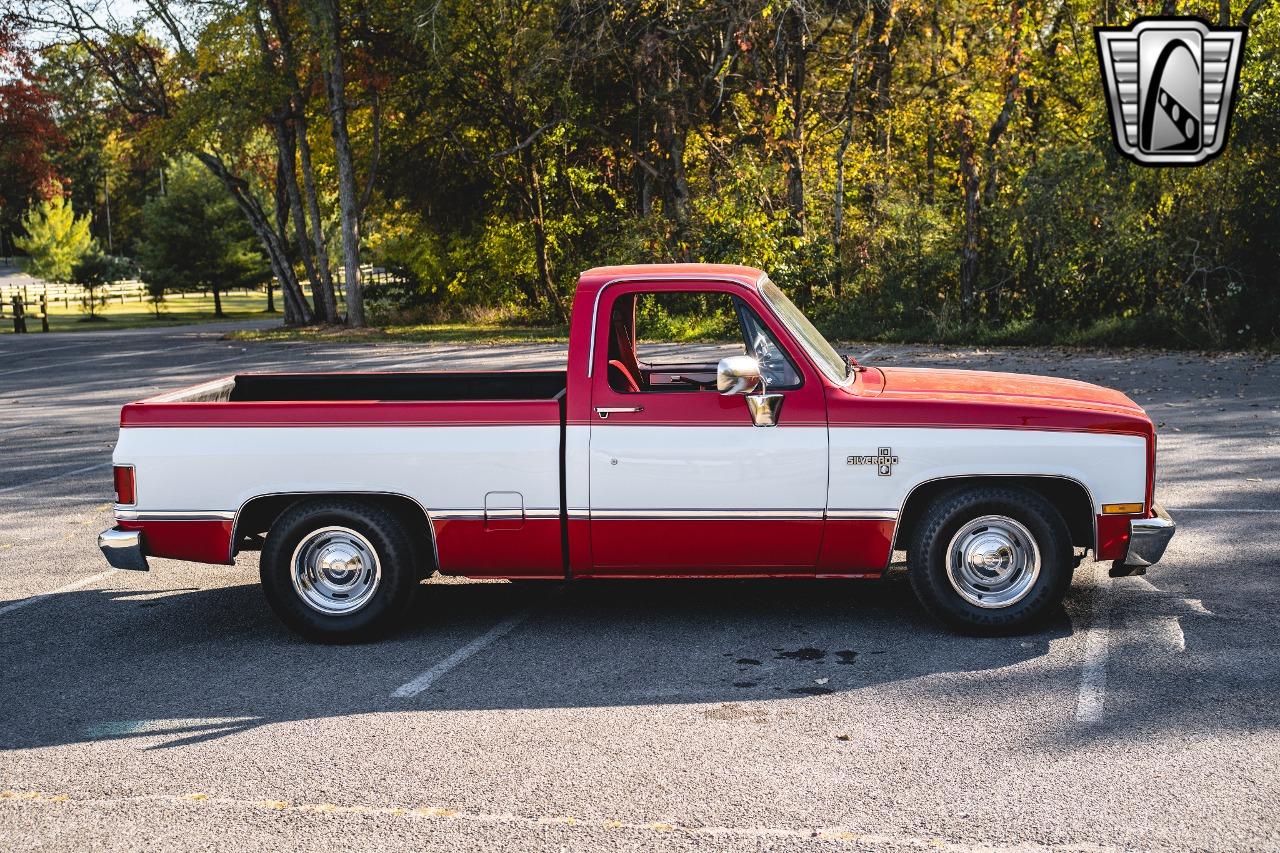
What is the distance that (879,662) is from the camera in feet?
19.6

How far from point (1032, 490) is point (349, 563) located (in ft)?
11.7

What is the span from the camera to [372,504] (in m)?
6.44

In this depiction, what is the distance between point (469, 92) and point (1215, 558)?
90.3ft

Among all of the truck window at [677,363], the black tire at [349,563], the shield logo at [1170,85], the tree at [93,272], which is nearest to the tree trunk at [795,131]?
the shield logo at [1170,85]

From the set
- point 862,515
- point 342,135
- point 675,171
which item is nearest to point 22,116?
point 342,135

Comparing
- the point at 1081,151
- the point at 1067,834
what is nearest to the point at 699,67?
the point at 1081,151

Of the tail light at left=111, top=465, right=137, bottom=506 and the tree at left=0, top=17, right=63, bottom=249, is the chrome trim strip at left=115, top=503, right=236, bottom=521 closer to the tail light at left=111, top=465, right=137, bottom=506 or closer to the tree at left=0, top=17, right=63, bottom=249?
the tail light at left=111, top=465, right=137, bottom=506

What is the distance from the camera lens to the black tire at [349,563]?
6375mm

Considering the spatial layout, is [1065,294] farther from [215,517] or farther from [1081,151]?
[215,517]

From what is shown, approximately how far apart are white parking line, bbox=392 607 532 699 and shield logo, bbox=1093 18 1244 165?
13192mm

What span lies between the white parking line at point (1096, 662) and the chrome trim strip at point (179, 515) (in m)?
4.28

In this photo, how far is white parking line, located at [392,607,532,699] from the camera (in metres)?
5.79

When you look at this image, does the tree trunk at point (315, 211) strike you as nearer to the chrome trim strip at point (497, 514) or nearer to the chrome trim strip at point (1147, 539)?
the chrome trim strip at point (497, 514)

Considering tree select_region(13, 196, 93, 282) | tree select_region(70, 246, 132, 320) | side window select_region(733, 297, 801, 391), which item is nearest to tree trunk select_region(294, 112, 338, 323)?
side window select_region(733, 297, 801, 391)
